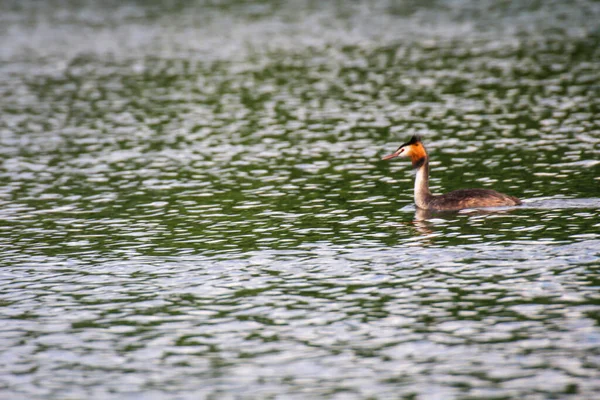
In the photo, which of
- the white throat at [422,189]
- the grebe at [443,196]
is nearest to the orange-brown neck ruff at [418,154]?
the grebe at [443,196]

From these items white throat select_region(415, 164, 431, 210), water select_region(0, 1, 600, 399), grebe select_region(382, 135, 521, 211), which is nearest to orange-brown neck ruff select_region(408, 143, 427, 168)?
grebe select_region(382, 135, 521, 211)

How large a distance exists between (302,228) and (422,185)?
3.42 m

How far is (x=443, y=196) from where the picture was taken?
2481 cm

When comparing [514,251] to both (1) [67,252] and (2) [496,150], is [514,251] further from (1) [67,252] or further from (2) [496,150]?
(2) [496,150]

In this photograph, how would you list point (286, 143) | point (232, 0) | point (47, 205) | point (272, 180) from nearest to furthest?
point (47, 205), point (272, 180), point (286, 143), point (232, 0)

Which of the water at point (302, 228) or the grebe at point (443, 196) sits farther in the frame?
the grebe at point (443, 196)

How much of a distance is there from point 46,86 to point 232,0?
39236 mm

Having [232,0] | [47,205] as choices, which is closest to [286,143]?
[47,205]

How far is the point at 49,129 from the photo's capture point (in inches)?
1547

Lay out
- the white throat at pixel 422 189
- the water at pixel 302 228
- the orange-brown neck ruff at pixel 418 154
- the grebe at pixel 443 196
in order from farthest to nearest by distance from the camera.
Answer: the orange-brown neck ruff at pixel 418 154 < the white throat at pixel 422 189 < the grebe at pixel 443 196 < the water at pixel 302 228

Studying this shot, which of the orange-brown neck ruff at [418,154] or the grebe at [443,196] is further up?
the orange-brown neck ruff at [418,154]

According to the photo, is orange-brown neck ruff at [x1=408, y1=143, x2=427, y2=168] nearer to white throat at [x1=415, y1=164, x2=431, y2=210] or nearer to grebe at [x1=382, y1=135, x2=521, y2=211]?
grebe at [x1=382, y1=135, x2=521, y2=211]

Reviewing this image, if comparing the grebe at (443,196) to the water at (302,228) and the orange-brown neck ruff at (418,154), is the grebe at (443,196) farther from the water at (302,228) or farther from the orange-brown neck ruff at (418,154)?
the water at (302,228)

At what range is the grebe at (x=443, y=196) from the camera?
2414 centimetres
